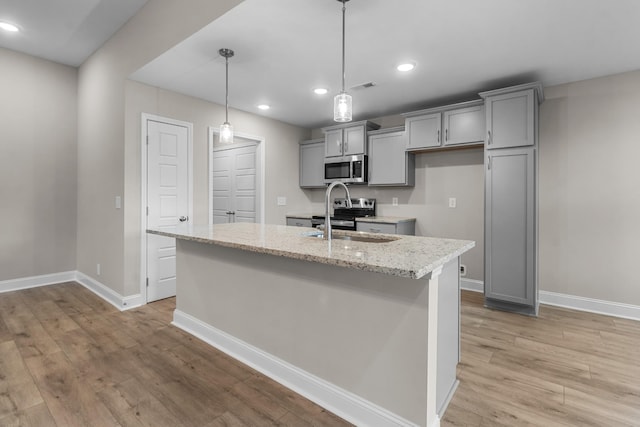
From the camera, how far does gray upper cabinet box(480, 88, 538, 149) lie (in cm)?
311

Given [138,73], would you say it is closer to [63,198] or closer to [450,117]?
[63,198]

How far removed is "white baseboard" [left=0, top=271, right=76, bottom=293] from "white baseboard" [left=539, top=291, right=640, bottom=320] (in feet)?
19.2

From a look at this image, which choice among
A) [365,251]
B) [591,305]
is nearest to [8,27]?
[365,251]

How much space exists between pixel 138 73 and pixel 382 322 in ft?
10.7

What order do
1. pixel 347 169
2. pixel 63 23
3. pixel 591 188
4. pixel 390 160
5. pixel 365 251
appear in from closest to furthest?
1. pixel 365 251
2. pixel 63 23
3. pixel 591 188
4. pixel 390 160
5. pixel 347 169

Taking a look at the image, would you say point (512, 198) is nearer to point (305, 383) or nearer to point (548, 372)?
Result: point (548, 372)

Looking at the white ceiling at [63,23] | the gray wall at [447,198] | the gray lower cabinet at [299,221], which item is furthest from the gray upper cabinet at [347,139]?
the white ceiling at [63,23]

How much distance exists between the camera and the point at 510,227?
3.26 metres

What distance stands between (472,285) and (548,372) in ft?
6.38

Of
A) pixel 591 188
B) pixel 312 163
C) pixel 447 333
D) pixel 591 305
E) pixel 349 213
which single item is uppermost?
pixel 312 163

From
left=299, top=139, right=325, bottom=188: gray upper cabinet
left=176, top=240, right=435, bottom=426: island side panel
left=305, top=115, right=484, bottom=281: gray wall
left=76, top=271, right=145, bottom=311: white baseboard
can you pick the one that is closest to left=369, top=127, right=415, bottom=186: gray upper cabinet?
left=305, top=115, right=484, bottom=281: gray wall

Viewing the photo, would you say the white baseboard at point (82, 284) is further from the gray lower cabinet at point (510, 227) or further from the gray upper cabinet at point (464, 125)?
the gray upper cabinet at point (464, 125)

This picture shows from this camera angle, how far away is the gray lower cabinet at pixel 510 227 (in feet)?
10.3

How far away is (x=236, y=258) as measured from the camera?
2326mm
